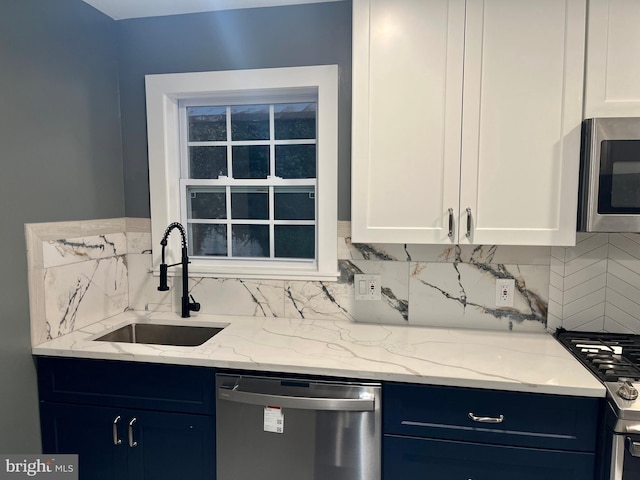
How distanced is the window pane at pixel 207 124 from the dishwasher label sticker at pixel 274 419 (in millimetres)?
1431

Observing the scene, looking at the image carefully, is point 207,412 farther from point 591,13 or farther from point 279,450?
point 591,13

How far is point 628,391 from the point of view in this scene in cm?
139

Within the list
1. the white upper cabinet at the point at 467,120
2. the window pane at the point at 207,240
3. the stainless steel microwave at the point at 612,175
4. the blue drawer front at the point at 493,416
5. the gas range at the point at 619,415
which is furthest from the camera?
the window pane at the point at 207,240

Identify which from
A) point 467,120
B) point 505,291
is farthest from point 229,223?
point 505,291

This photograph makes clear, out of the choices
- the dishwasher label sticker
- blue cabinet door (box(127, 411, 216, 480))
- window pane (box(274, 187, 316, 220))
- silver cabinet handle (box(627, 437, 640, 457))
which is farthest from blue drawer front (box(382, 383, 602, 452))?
window pane (box(274, 187, 316, 220))

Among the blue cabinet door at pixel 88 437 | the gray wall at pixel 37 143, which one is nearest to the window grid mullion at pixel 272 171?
the gray wall at pixel 37 143

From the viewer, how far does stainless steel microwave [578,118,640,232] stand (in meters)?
1.62

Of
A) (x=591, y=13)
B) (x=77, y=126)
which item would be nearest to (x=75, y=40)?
(x=77, y=126)

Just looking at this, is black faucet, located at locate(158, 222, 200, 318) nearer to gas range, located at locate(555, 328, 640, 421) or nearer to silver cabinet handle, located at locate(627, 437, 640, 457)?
gas range, located at locate(555, 328, 640, 421)

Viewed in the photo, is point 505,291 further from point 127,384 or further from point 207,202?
point 127,384

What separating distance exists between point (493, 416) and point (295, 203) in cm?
136

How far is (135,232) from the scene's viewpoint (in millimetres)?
2428

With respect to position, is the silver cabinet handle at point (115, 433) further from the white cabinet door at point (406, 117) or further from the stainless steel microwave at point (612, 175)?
the stainless steel microwave at point (612, 175)

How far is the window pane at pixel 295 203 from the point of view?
7.75ft
